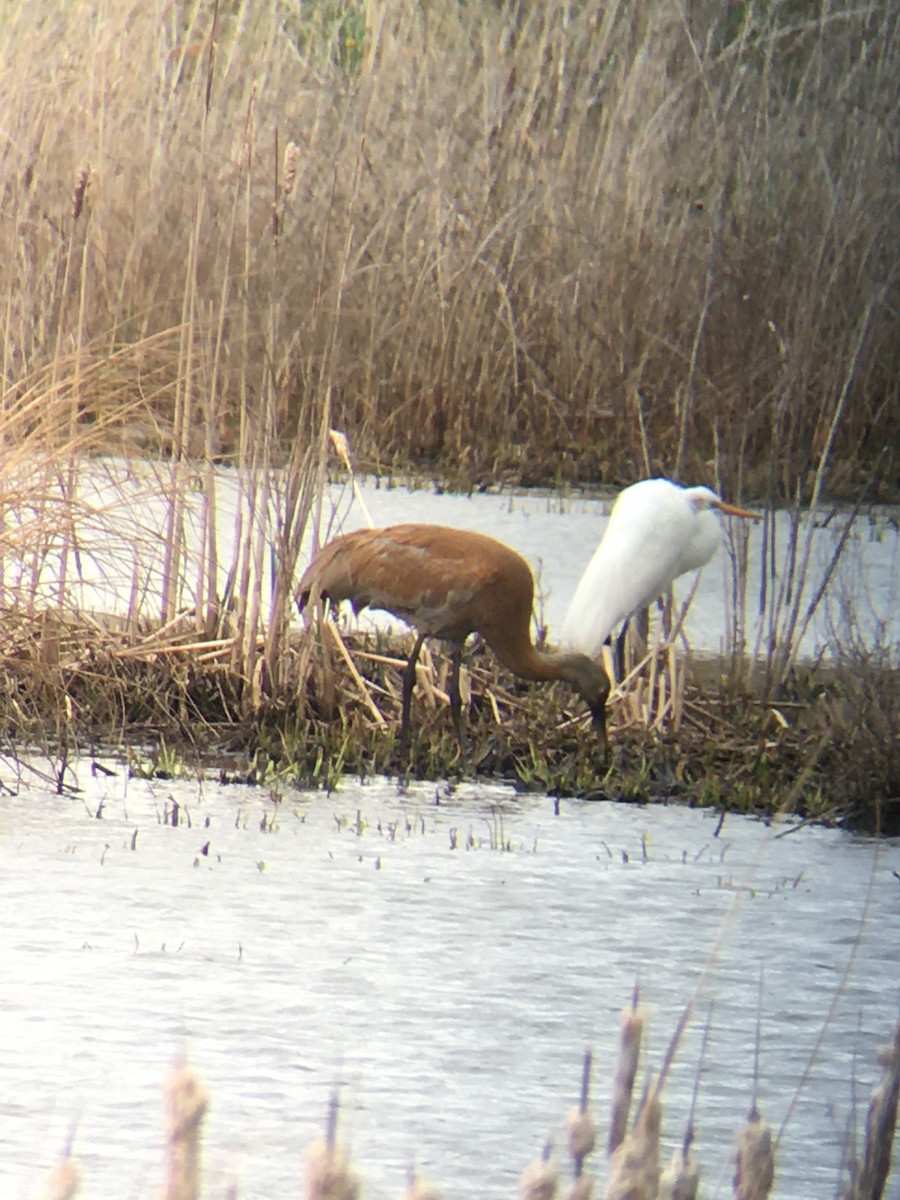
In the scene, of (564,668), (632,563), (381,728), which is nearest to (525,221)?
(632,563)

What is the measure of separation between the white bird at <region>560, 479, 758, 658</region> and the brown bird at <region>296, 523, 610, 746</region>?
0.16 m

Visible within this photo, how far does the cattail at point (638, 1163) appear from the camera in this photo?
2.57ft

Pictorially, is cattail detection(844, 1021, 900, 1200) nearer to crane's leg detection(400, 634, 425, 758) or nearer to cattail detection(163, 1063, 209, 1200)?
cattail detection(163, 1063, 209, 1200)

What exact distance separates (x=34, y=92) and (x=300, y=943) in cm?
368

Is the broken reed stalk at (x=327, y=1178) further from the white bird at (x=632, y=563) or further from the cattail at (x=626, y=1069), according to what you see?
the white bird at (x=632, y=563)

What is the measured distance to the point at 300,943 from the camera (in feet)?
8.63

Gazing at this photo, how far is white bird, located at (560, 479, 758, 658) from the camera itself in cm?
388

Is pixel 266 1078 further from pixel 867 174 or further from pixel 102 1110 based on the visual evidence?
pixel 867 174

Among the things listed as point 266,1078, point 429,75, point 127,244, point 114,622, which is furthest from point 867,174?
point 266,1078

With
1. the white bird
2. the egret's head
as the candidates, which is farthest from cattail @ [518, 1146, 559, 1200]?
the egret's head

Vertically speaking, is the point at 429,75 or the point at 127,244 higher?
the point at 429,75

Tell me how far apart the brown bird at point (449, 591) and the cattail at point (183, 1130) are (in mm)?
2881

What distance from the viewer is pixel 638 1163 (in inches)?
31.2

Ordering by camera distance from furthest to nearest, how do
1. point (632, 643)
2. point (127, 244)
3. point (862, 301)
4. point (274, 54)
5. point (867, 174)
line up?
point (274, 54) → point (127, 244) → point (867, 174) → point (862, 301) → point (632, 643)
